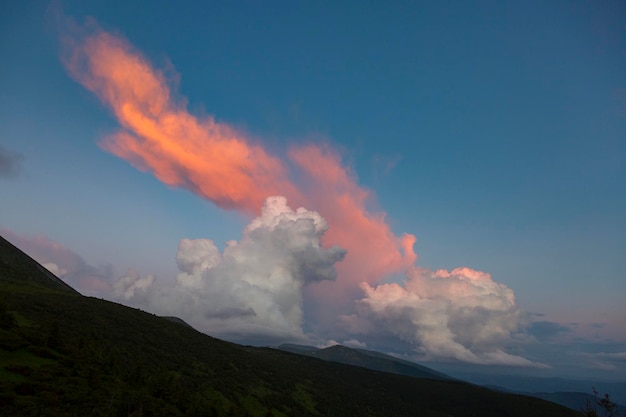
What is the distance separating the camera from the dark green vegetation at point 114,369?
4306cm

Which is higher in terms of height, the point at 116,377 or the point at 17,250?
the point at 17,250

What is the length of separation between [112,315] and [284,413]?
71553 mm

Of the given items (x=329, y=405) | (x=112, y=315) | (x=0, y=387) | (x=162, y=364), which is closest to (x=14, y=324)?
(x=0, y=387)

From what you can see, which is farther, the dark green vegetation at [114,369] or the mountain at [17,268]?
the mountain at [17,268]

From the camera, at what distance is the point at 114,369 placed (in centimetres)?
6328

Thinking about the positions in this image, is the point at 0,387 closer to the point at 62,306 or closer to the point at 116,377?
the point at 116,377

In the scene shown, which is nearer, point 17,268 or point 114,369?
point 114,369

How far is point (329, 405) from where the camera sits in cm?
17288

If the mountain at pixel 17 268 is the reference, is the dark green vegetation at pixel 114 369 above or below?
below

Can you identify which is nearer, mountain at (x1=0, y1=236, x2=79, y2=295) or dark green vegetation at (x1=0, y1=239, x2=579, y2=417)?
dark green vegetation at (x1=0, y1=239, x2=579, y2=417)

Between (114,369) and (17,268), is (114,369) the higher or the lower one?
the lower one

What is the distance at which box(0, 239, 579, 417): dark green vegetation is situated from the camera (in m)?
43.1

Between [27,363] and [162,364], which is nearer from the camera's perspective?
[27,363]

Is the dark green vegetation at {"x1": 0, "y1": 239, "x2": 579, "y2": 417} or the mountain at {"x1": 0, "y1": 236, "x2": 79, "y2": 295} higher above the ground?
the mountain at {"x1": 0, "y1": 236, "x2": 79, "y2": 295}
